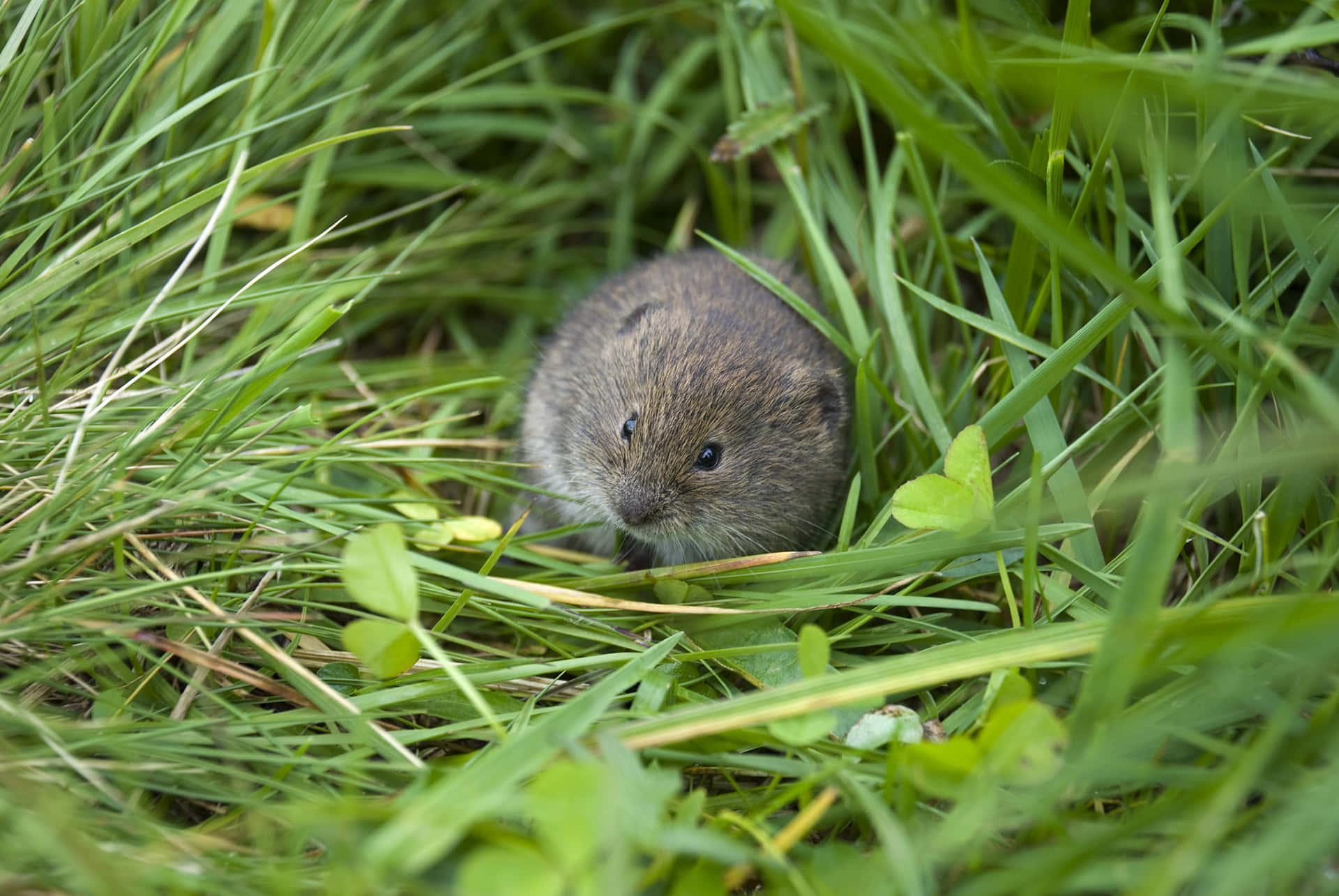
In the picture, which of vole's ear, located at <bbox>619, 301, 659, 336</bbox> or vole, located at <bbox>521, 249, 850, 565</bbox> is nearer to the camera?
vole, located at <bbox>521, 249, 850, 565</bbox>

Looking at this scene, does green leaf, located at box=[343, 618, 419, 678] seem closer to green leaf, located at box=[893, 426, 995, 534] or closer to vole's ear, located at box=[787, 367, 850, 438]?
green leaf, located at box=[893, 426, 995, 534]

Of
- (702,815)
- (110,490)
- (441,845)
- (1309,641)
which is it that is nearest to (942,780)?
(702,815)

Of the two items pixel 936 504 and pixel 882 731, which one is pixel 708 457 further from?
pixel 882 731

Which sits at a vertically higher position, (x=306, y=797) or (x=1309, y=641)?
(x=1309, y=641)

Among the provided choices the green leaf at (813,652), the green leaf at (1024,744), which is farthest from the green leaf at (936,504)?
the green leaf at (1024,744)

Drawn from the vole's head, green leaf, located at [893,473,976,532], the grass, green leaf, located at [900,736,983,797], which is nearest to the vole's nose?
the vole's head

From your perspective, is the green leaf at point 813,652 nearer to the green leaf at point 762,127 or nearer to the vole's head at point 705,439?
the vole's head at point 705,439

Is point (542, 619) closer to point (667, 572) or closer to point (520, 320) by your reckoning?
point (667, 572)
